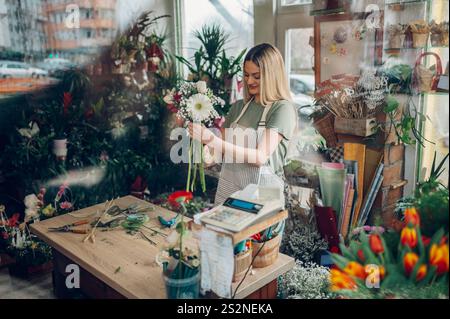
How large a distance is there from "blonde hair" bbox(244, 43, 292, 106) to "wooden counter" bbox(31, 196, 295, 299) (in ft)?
2.73

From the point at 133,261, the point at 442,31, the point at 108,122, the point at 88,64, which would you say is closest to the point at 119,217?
the point at 133,261

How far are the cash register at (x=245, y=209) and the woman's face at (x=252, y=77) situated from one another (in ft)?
2.48

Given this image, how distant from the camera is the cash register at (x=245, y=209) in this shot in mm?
1692

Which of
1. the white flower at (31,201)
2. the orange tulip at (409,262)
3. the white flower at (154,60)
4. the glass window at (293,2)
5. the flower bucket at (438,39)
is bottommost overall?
the white flower at (31,201)

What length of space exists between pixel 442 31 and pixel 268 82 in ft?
3.07

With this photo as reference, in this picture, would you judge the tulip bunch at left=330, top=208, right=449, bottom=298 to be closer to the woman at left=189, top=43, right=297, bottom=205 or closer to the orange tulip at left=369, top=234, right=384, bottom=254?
the orange tulip at left=369, top=234, right=384, bottom=254

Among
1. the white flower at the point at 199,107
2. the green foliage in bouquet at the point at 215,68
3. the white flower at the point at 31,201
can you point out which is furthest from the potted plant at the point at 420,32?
the white flower at the point at 31,201

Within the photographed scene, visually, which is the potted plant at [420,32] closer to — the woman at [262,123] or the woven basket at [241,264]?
the woman at [262,123]

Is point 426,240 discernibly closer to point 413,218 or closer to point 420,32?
point 413,218

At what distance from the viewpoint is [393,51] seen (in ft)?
9.40

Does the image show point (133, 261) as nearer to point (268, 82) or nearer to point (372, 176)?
point (268, 82)

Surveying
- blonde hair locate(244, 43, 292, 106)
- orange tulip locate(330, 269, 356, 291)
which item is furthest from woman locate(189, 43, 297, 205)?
orange tulip locate(330, 269, 356, 291)

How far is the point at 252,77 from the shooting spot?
8.11 feet

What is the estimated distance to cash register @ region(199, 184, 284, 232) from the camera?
5.55ft
